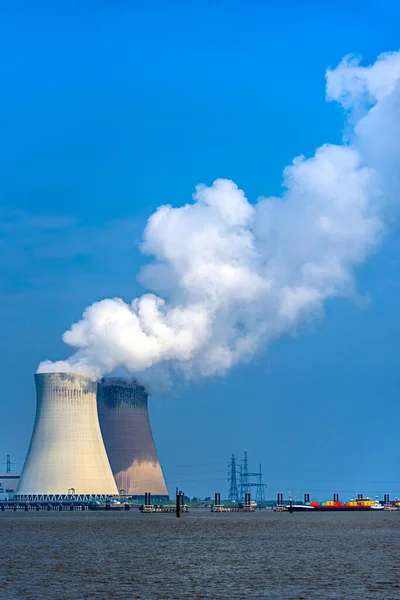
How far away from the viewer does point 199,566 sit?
144ft

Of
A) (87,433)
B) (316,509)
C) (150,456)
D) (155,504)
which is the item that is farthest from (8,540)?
(316,509)

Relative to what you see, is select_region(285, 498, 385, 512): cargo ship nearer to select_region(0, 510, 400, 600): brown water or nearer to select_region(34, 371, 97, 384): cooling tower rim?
select_region(34, 371, 97, 384): cooling tower rim

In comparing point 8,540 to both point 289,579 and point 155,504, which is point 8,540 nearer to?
point 289,579

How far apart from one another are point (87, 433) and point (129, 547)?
1684 inches

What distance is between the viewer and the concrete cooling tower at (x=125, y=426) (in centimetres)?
11406

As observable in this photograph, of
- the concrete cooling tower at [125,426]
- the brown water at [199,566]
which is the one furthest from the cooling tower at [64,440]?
the brown water at [199,566]

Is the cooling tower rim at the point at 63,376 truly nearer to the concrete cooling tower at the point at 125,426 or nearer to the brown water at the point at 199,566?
the concrete cooling tower at the point at 125,426

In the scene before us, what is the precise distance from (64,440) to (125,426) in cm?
1857

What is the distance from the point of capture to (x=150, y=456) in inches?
4560

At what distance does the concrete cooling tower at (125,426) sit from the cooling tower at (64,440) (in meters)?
11.0

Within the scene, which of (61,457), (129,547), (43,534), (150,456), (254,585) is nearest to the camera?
(254,585)

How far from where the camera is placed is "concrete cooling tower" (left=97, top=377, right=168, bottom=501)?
114 meters

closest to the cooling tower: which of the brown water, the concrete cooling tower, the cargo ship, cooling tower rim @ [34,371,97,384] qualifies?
cooling tower rim @ [34,371,97,384]

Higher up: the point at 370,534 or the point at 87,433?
the point at 87,433
